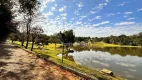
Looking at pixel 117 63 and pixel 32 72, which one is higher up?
pixel 32 72

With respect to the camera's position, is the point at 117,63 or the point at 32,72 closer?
the point at 32,72

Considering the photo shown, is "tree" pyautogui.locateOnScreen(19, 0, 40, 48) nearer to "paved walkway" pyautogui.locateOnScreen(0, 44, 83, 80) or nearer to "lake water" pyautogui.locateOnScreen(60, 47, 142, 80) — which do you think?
"lake water" pyautogui.locateOnScreen(60, 47, 142, 80)

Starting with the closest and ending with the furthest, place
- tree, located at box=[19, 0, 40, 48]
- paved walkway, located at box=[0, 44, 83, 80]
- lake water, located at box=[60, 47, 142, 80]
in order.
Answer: paved walkway, located at box=[0, 44, 83, 80], lake water, located at box=[60, 47, 142, 80], tree, located at box=[19, 0, 40, 48]

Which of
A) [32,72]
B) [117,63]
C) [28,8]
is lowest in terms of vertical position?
[117,63]

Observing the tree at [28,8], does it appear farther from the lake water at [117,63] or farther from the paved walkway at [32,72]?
the paved walkway at [32,72]

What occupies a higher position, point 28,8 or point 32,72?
point 28,8

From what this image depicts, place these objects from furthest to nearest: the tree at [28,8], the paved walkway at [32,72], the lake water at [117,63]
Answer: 1. the tree at [28,8]
2. the lake water at [117,63]
3. the paved walkway at [32,72]

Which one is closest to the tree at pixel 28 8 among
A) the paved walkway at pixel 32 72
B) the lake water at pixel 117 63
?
the lake water at pixel 117 63

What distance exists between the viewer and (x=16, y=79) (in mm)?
8156

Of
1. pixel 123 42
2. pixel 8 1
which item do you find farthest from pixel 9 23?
pixel 123 42

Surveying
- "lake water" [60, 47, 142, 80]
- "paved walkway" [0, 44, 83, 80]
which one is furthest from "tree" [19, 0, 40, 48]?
"paved walkway" [0, 44, 83, 80]

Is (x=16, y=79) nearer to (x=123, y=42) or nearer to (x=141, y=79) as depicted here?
(x=141, y=79)

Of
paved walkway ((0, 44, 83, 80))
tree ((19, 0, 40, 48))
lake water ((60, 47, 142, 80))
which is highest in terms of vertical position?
tree ((19, 0, 40, 48))

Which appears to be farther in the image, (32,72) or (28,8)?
(28,8)
